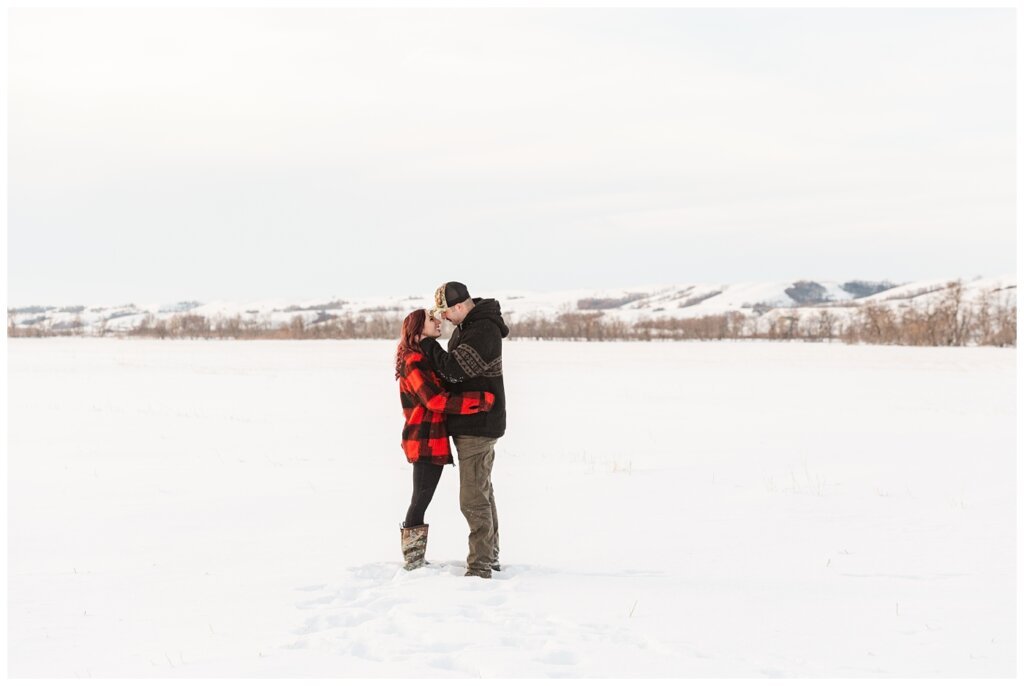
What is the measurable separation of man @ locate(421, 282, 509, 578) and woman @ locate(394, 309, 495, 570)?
0.21ft

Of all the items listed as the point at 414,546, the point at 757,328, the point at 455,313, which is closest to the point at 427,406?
the point at 455,313

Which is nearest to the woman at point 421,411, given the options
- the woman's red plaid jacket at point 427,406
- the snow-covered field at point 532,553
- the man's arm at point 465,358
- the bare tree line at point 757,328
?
the woman's red plaid jacket at point 427,406

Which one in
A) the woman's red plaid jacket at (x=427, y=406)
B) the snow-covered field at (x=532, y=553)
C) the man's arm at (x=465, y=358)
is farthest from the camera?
the woman's red plaid jacket at (x=427, y=406)

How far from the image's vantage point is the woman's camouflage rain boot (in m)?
5.90

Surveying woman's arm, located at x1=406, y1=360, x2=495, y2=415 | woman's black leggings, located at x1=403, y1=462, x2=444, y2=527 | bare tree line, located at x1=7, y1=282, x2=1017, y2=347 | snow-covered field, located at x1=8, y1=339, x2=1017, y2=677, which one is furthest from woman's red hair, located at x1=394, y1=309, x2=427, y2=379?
bare tree line, located at x1=7, y1=282, x2=1017, y2=347

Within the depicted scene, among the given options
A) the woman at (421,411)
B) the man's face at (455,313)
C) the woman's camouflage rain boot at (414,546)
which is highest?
the man's face at (455,313)

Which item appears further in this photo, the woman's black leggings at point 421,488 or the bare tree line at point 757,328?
the bare tree line at point 757,328

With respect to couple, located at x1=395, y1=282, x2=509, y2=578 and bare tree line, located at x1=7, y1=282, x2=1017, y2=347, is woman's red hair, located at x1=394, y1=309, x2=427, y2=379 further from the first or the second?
bare tree line, located at x1=7, y1=282, x2=1017, y2=347

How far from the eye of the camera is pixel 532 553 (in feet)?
22.1

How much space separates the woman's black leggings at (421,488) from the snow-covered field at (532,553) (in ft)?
1.34

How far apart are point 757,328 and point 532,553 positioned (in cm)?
9433

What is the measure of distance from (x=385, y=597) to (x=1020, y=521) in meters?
6.17

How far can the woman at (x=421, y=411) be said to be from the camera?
18.5ft

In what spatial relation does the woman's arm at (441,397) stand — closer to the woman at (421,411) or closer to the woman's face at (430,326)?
the woman at (421,411)
